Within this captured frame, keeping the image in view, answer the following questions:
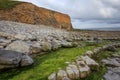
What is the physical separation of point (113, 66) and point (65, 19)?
9092 centimetres

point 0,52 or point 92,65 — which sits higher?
point 0,52

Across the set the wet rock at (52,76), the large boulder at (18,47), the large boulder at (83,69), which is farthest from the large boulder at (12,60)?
the large boulder at (83,69)

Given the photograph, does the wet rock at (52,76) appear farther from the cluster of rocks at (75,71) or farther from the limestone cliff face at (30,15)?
the limestone cliff face at (30,15)

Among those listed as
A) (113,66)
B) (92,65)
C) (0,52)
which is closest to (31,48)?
(0,52)

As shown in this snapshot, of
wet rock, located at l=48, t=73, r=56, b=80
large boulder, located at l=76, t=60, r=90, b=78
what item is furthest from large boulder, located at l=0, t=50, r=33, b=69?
large boulder, located at l=76, t=60, r=90, b=78

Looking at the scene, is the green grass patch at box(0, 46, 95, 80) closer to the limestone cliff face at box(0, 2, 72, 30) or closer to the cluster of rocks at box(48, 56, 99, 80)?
the cluster of rocks at box(48, 56, 99, 80)

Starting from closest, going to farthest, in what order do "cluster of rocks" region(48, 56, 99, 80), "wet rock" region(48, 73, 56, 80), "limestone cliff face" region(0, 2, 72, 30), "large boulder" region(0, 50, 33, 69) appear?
"wet rock" region(48, 73, 56, 80) < "cluster of rocks" region(48, 56, 99, 80) < "large boulder" region(0, 50, 33, 69) < "limestone cliff face" region(0, 2, 72, 30)

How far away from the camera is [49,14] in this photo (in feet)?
282

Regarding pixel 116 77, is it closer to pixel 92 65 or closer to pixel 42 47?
pixel 92 65

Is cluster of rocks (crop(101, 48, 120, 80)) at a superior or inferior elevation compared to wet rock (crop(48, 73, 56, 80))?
inferior

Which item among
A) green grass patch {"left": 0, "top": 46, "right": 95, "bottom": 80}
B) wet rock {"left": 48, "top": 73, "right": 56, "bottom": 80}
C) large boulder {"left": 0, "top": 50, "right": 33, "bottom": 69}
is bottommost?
green grass patch {"left": 0, "top": 46, "right": 95, "bottom": 80}

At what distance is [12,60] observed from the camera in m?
11.9

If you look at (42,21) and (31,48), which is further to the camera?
(42,21)

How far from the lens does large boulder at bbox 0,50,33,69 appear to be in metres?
11.8
